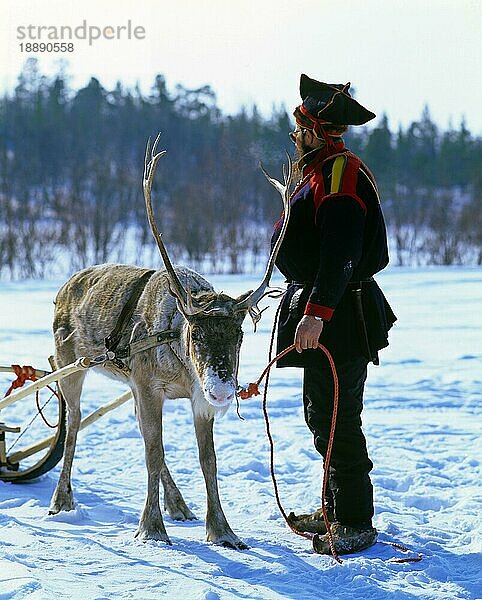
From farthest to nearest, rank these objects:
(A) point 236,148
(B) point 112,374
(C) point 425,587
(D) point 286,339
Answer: (A) point 236,148 < (B) point 112,374 < (D) point 286,339 < (C) point 425,587

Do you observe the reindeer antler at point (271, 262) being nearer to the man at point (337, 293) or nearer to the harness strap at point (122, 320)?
the man at point (337, 293)

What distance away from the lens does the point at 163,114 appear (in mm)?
53094

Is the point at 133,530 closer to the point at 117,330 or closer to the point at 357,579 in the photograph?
the point at 117,330

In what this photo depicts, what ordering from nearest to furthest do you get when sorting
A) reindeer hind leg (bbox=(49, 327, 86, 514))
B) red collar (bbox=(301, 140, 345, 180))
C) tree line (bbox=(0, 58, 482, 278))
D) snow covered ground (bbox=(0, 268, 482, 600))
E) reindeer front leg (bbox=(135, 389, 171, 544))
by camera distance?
1. snow covered ground (bbox=(0, 268, 482, 600))
2. red collar (bbox=(301, 140, 345, 180))
3. reindeer front leg (bbox=(135, 389, 171, 544))
4. reindeer hind leg (bbox=(49, 327, 86, 514))
5. tree line (bbox=(0, 58, 482, 278))

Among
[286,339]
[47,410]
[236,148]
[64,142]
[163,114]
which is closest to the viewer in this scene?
[286,339]

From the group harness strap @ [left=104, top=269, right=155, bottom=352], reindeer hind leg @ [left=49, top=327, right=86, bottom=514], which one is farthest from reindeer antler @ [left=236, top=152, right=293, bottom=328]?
reindeer hind leg @ [left=49, top=327, right=86, bottom=514]

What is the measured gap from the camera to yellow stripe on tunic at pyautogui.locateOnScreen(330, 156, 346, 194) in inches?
181

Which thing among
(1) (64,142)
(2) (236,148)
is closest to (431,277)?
(2) (236,148)

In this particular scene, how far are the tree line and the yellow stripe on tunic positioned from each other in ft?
81.4

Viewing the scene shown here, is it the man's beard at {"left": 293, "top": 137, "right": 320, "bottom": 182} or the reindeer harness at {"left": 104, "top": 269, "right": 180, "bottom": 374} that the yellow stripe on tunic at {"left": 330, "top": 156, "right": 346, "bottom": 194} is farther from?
the reindeer harness at {"left": 104, "top": 269, "right": 180, "bottom": 374}

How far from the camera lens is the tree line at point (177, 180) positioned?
3147 centimetres

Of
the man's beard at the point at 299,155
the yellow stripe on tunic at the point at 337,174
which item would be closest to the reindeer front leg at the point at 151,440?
the man's beard at the point at 299,155

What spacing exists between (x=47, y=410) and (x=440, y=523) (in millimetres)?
5446

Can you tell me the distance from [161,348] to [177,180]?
123 feet
